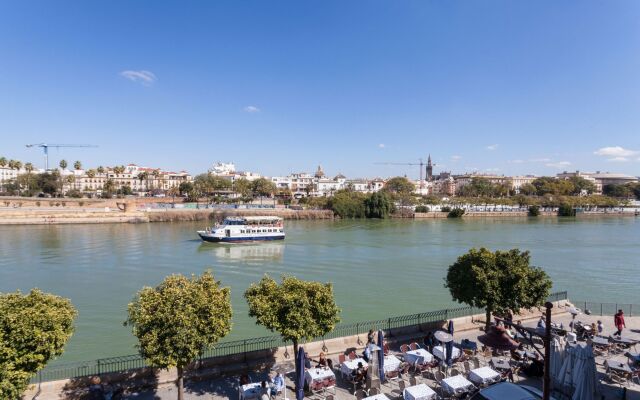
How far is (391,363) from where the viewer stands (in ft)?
37.8

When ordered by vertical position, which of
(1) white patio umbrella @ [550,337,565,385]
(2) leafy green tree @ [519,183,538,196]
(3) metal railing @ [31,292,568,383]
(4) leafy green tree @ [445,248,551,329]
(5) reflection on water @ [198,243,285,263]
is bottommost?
(5) reflection on water @ [198,243,285,263]

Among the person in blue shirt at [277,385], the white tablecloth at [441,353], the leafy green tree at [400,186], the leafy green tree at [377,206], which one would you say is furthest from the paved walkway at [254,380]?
the leafy green tree at [400,186]

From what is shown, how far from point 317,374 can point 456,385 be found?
3660 millimetres

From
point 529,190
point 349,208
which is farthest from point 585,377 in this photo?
point 529,190

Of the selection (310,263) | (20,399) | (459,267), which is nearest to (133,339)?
(20,399)

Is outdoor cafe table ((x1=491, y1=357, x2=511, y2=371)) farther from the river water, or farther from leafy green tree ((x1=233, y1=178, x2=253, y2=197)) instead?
leafy green tree ((x1=233, y1=178, x2=253, y2=197))

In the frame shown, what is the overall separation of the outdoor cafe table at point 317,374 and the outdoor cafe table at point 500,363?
4.82 m

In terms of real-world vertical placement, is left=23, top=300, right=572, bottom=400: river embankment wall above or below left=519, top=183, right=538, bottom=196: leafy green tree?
below

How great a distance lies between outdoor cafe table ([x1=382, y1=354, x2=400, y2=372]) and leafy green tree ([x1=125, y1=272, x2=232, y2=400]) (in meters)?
4.80

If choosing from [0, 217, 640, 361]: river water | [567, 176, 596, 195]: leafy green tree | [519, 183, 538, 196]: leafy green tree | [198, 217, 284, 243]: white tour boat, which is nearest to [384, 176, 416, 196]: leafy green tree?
[519, 183, 538, 196]: leafy green tree

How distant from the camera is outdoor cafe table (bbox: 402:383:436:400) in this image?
9594 mm

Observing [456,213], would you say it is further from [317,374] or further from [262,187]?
[317,374]

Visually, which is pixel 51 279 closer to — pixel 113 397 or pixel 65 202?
pixel 113 397

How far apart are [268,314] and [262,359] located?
96.4 inches
